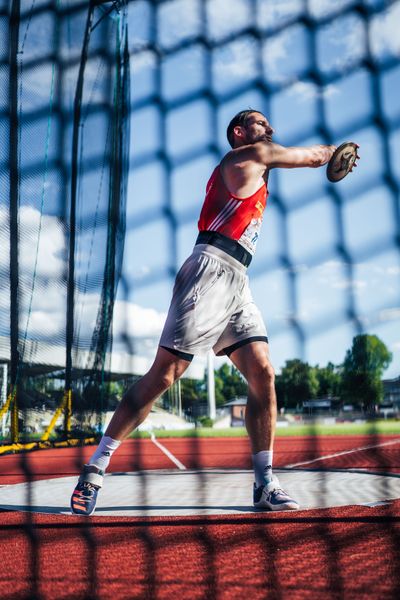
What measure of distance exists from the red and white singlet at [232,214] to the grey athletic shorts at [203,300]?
77mm

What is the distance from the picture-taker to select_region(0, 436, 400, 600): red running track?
1163 mm

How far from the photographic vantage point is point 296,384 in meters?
3.14

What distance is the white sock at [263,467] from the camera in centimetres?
207

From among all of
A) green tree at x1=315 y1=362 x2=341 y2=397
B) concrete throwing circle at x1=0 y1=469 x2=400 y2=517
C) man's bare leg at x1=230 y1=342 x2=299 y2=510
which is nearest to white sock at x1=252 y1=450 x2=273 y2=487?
→ man's bare leg at x1=230 y1=342 x2=299 y2=510

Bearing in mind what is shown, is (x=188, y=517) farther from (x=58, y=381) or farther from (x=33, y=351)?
(x=58, y=381)

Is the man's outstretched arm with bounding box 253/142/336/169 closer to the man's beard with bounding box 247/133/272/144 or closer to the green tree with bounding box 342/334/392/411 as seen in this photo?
→ the man's beard with bounding box 247/133/272/144

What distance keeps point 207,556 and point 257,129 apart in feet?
4.54

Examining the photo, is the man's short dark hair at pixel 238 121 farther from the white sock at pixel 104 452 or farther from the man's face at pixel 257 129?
the white sock at pixel 104 452

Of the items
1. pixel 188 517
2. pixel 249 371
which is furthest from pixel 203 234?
pixel 188 517

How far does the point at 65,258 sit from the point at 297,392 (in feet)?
9.11

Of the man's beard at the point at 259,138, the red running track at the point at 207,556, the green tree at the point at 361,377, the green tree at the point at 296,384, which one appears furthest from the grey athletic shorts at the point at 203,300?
the green tree at the point at 296,384

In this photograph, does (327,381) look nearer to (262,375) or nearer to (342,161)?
(262,375)

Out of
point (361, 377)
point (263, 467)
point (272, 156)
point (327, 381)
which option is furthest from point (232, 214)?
point (327, 381)

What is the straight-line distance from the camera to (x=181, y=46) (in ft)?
10.9
